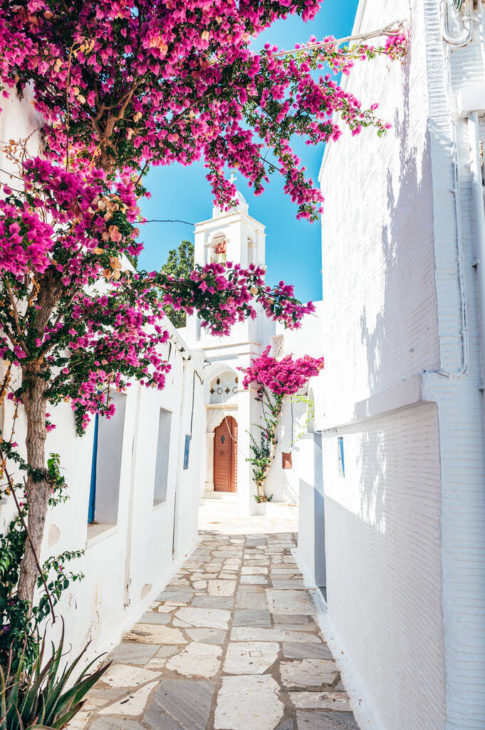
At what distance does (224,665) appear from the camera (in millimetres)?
4078

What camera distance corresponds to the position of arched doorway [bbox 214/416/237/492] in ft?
49.4

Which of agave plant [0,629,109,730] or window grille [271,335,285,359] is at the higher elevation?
window grille [271,335,285,359]

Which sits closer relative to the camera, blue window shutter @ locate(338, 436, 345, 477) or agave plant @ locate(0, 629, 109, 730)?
agave plant @ locate(0, 629, 109, 730)

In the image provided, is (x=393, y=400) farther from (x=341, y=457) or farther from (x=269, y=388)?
(x=269, y=388)

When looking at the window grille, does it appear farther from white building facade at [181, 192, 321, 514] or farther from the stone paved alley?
the stone paved alley

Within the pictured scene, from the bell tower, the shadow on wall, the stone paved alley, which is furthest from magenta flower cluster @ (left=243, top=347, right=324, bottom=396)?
the shadow on wall

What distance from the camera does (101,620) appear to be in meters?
4.18

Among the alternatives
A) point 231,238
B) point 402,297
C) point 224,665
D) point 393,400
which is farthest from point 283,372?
point 393,400

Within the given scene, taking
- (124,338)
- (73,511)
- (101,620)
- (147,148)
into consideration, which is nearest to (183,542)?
(101,620)

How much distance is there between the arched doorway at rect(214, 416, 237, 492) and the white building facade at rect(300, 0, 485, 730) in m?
11.3

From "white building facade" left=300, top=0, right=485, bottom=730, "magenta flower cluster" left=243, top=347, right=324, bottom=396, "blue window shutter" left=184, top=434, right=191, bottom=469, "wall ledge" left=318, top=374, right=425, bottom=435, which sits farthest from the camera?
"magenta flower cluster" left=243, top=347, right=324, bottom=396

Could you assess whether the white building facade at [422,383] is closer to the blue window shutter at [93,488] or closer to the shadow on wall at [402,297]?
the shadow on wall at [402,297]

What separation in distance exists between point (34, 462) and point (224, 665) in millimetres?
2821

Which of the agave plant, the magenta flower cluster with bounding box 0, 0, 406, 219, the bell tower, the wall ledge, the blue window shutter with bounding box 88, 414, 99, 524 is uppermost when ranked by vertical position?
the bell tower
